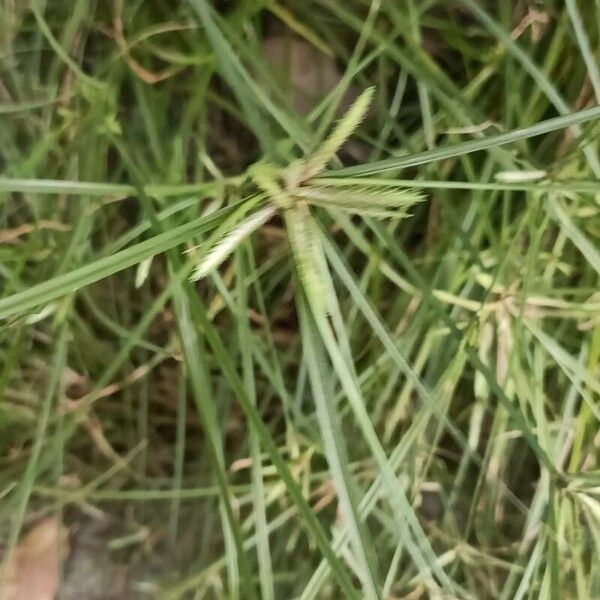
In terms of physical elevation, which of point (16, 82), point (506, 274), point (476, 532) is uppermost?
point (16, 82)

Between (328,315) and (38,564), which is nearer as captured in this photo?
(328,315)

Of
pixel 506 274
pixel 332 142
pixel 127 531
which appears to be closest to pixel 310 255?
pixel 332 142

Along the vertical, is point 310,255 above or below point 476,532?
above

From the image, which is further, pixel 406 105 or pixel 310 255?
pixel 406 105

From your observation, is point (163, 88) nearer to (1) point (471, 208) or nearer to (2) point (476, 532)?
(1) point (471, 208)

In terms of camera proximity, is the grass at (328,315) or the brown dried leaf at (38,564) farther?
the brown dried leaf at (38,564)

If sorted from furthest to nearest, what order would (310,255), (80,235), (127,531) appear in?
(127,531)
(80,235)
(310,255)

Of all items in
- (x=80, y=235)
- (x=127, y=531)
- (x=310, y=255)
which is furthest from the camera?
(x=127, y=531)

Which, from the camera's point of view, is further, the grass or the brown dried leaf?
the brown dried leaf
